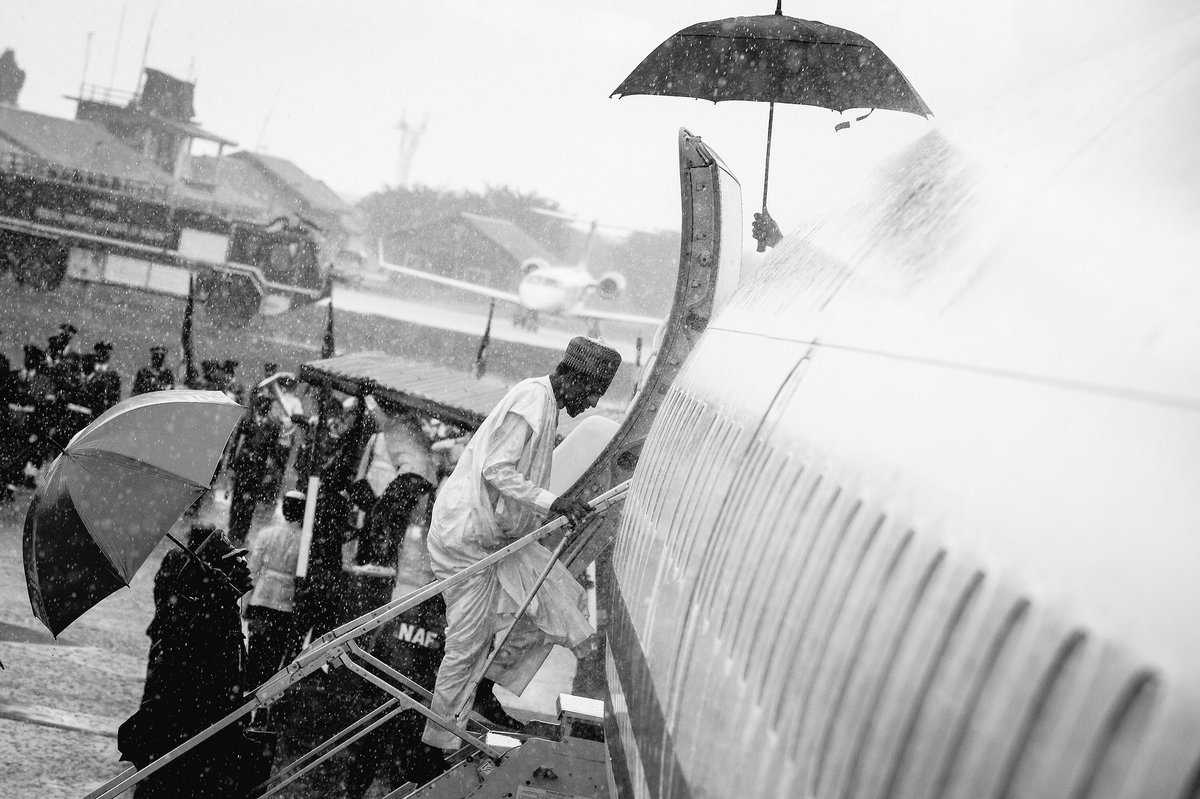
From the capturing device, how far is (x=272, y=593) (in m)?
6.16

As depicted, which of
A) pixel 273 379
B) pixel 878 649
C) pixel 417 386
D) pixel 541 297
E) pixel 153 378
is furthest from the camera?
pixel 541 297

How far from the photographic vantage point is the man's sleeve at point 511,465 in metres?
4.27

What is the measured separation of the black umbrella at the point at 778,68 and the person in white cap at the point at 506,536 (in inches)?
75.1

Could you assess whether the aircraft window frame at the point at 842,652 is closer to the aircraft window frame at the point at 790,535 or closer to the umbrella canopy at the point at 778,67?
the aircraft window frame at the point at 790,535

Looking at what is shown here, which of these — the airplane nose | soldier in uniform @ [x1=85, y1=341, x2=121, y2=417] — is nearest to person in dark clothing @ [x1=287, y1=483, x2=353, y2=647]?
soldier in uniform @ [x1=85, y1=341, x2=121, y2=417]

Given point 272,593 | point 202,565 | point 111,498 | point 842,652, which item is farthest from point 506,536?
point 842,652

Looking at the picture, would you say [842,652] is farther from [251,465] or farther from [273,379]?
[273,379]

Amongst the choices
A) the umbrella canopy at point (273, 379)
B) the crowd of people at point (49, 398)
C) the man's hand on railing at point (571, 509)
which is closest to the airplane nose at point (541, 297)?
the umbrella canopy at point (273, 379)

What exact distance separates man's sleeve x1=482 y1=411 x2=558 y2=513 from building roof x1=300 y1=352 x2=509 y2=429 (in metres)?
3.35

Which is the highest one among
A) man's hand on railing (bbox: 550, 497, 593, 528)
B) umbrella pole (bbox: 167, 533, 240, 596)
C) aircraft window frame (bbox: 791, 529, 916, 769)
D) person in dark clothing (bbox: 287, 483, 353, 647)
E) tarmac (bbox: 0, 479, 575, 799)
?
aircraft window frame (bbox: 791, 529, 916, 769)

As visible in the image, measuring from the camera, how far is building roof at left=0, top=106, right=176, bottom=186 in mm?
50562

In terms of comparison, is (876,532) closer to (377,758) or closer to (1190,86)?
(1190,86)

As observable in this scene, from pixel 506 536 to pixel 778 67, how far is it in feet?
10.0

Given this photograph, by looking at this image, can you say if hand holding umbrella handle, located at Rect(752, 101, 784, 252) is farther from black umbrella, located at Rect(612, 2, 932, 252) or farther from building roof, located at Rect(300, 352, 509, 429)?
building roof, located at Rect(300, 352, 509, 429)
